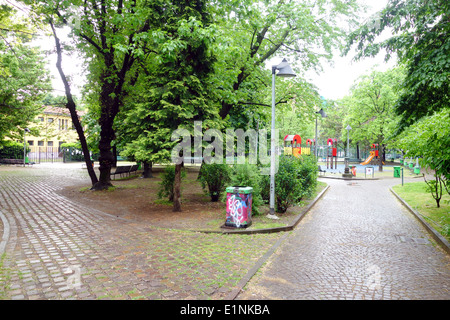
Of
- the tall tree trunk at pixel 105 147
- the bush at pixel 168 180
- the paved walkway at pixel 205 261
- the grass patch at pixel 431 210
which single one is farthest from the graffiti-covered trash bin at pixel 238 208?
the tall tree trunk at pixel 105 147

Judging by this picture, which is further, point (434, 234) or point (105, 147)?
point (105, 147)

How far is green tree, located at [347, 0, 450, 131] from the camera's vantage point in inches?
275

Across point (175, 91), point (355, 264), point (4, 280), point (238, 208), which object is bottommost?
point (355, 264)

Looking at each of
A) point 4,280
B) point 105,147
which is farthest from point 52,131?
point 4,280

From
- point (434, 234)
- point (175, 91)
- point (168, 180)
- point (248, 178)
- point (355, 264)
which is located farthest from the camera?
point (168, 180)

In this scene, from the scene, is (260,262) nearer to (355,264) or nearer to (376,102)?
(355,264)

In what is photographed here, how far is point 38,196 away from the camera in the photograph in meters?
12.7

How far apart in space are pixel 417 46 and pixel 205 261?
25.5ft

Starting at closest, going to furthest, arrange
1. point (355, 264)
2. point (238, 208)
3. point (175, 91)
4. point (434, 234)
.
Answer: point (355, 264), point (434, 234), point (238, 208), point (175, 91)

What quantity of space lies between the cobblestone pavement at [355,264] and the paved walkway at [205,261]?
0.02 m

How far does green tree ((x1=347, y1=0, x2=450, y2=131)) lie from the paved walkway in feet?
12.1

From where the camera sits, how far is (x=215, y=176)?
471 inches

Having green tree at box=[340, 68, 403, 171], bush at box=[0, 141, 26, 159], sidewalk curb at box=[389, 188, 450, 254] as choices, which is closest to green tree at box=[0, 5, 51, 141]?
bush at box=[0, 141, 26, 159]
